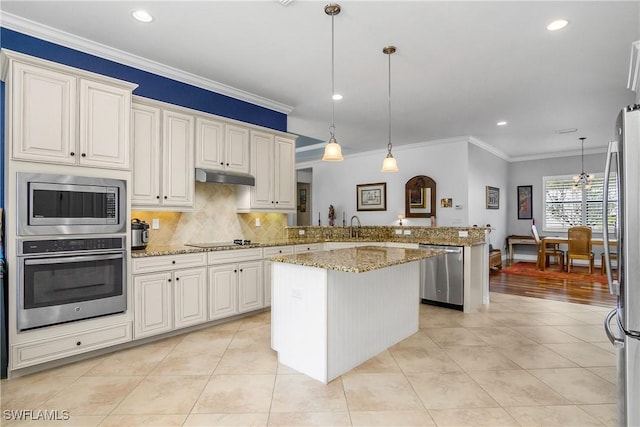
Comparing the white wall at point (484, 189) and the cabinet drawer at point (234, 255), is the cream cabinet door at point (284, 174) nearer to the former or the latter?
the cabinet drawer at point (234, 255)

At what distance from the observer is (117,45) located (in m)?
3.05

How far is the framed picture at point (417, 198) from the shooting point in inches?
278

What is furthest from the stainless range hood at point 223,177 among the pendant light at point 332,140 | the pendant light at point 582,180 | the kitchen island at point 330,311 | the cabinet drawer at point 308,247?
the pendant light at point 582,180

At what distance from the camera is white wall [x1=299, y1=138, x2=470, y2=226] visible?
6.62m

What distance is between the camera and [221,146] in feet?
12.7

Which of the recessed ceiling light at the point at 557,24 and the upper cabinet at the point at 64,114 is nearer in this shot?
the upper cabinet at the point at 64,114

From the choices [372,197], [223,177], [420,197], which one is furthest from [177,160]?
[372,197]

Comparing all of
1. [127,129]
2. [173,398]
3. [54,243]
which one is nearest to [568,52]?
[127,129]

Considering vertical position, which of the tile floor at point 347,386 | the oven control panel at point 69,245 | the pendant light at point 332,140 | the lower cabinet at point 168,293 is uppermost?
the pendant light at point 332,140

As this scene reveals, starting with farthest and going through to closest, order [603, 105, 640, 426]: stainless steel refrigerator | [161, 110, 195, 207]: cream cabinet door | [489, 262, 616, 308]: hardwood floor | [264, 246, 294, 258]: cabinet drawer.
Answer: [489, 262, 616, 308]: hardwood floor < [264, 246, 294, 258]: cabinet drawer < [161, 110, 195, 207]: cream cabinet door < [603, 105, 640, 426]: stainless steel refrigerator

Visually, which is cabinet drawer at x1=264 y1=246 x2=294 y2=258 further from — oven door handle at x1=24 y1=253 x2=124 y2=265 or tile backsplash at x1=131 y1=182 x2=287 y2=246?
oven door handle at x1=24 y1=253 x2=124 y2=265

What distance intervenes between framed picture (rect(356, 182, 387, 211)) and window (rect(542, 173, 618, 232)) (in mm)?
4370

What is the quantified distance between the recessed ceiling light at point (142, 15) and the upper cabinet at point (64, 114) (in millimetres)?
563

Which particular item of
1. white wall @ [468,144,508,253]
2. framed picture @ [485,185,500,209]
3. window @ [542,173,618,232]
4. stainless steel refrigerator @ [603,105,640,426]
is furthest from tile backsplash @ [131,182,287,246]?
window @ [542,173,618,232]
